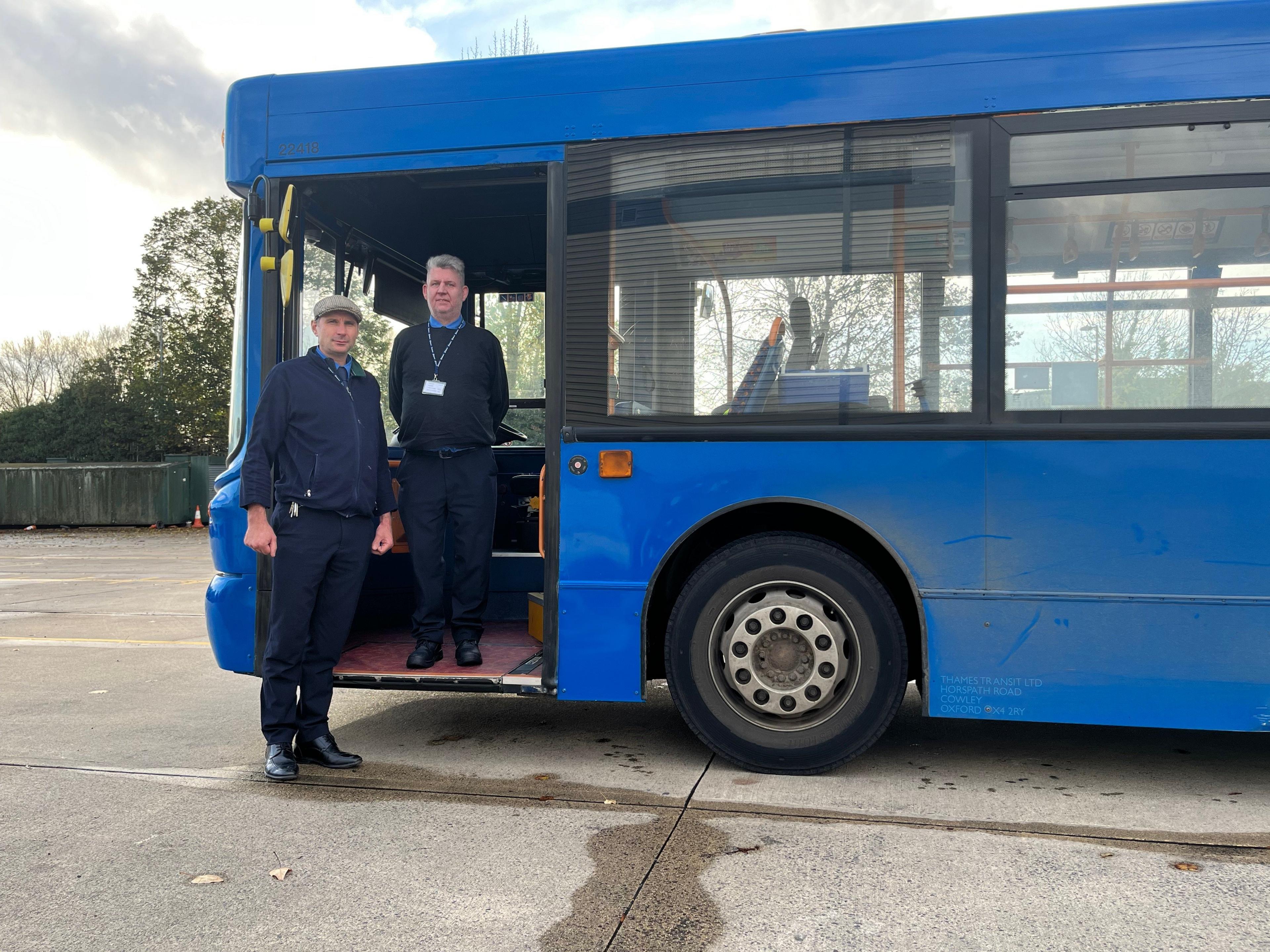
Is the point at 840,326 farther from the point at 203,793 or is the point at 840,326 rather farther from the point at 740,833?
the point at 203,793

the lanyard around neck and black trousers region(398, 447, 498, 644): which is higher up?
the lanyard around neck

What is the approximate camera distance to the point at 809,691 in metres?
4.09

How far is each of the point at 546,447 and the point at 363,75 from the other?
75.9 inches

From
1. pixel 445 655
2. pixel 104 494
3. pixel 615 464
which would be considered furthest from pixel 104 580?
pixel 104 494

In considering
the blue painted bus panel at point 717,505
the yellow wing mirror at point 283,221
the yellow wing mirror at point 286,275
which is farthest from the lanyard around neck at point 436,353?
the blue painted bus panel at point 717,505

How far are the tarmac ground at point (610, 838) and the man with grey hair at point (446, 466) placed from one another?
651 mm

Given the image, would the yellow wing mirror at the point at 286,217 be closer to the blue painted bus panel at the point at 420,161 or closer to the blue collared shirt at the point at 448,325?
the blue painted bus panel at the point at 420,161

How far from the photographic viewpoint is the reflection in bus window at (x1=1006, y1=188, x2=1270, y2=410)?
3803 mm

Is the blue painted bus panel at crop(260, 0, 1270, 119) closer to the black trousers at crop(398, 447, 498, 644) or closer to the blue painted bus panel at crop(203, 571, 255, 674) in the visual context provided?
the black trousers at crop(398, 447, 498, 644)

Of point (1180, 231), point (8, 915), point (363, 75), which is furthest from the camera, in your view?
point (363, 75)

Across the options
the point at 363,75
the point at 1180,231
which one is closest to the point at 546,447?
the point at 363,75

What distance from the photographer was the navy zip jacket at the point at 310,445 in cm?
421

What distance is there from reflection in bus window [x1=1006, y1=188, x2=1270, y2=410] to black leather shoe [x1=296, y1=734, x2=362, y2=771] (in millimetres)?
3144

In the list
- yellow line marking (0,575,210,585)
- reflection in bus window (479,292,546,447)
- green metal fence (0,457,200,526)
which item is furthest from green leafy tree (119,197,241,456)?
reflection in bus window (479,292,546,447)
